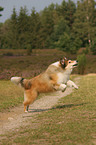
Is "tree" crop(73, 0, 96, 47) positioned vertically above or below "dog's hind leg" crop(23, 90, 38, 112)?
above

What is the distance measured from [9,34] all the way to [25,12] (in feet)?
28.4

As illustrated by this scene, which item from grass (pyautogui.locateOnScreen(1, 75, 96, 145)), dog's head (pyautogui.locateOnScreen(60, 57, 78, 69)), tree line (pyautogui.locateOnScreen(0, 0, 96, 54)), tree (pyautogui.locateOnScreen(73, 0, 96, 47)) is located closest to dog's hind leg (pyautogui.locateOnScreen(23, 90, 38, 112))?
grass (pyautogui.locateOnScreen(1, 75, 96, 145))

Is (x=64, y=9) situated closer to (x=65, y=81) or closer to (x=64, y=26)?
(x=64, y=26)

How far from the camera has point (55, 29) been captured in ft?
252

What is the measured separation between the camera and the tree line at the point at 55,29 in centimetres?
6950

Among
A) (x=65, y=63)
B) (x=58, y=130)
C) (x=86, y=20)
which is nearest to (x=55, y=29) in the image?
(x=86, y=20)

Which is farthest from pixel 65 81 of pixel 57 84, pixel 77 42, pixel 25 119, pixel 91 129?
pixel 77 42

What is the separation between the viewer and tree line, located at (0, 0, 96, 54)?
6950cm

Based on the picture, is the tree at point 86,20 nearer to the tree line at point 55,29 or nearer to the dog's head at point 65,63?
the tree line at point 55,29

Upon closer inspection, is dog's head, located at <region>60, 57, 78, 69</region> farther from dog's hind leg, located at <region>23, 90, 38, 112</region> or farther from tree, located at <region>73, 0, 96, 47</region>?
tree, located at <region>73, 0, 96, 47</region>

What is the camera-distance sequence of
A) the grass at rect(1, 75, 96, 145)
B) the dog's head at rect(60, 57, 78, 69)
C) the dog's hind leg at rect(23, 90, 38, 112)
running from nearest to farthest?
the grass at rect(1, 75, 96, 145) → the dog's hind leg at rect(23, 90, 38, 112) → the dog's head at rect(60, 57, 78, 69)

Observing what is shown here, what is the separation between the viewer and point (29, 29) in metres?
78.5

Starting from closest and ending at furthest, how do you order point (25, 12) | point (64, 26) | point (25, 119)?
point (25, 119)
point (64, 26)
point (25, 12)

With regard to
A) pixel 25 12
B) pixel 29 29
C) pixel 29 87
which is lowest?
pixel 29 87
